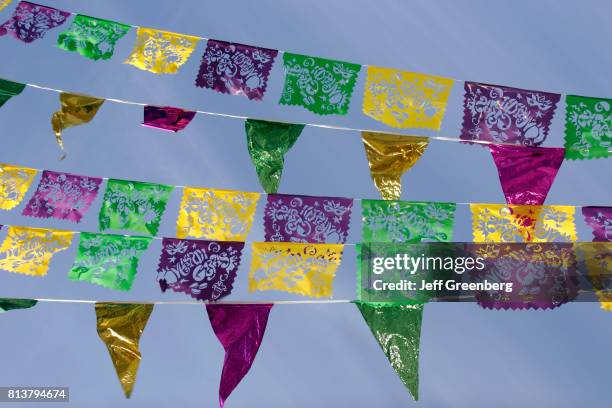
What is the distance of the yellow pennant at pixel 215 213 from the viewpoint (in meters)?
8.85

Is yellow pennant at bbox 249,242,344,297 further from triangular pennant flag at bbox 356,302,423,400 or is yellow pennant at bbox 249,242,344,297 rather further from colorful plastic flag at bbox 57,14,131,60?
colorful plastic flag at bbox 57,14,131,60

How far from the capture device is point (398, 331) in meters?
8.58

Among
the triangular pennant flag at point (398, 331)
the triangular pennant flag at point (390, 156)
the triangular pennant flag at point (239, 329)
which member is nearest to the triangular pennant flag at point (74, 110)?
the triangular pennant flag at point (239, 329)

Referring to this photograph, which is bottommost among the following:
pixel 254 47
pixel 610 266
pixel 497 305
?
pixel 497 305

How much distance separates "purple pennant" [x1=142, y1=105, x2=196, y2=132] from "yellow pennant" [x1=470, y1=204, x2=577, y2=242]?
3374 millimetres

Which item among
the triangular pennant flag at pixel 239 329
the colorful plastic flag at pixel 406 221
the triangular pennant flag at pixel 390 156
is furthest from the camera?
the triangular pennant flag at pixel 390 156

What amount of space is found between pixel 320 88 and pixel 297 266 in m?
2.01

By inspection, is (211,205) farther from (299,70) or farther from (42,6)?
(42,6)

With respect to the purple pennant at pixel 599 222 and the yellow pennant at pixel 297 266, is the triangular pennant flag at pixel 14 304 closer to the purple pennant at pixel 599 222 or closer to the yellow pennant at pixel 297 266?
the yellow pennant at pixel 297 266

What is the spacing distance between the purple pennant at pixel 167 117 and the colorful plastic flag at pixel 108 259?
1.26m

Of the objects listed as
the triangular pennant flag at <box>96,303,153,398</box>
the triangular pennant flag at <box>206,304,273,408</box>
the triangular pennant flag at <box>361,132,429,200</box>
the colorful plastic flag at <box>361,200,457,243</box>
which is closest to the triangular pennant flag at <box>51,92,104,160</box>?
the triangular pennant flag at <box>96,303,153,398</box>

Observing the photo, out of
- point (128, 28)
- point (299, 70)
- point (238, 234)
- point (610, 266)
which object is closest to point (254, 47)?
point (299, 70)

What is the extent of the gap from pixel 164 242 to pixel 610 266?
503 centimetres

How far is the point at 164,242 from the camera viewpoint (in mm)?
8719
